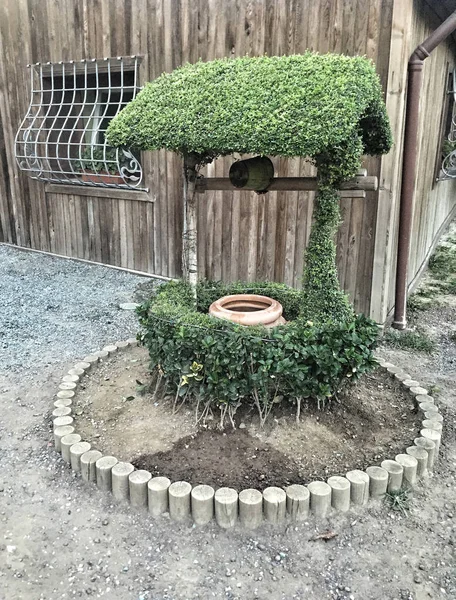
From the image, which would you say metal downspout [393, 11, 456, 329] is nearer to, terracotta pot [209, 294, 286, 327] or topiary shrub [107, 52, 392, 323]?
topiary shrub [107, 52, 392, 323]

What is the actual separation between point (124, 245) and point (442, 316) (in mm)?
3672

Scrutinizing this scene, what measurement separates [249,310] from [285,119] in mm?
1309

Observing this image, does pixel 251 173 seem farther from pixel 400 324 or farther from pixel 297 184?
pixel 400 324

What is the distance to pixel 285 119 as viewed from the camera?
8.23 ft

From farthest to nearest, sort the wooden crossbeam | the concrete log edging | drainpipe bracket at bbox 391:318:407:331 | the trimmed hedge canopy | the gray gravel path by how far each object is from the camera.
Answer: drainpipe bracket at bbox 391:318:407:331 → the gray gravel path → the wooden crossbeam → the trimmed hedge canopy → the concrete log edging

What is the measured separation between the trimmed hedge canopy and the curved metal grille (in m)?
2.78

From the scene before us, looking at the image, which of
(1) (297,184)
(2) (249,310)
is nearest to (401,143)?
(1) (297,184)

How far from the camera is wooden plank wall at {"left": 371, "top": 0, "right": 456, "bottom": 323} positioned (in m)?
4.03

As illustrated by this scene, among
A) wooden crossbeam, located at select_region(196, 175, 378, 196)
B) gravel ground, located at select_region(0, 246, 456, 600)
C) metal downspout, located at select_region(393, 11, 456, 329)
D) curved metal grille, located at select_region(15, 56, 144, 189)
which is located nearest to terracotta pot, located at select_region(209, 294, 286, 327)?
wooden crossbeam, located at select_region(196, 175, 378, 196)

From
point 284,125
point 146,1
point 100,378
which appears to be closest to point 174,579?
point 100,378

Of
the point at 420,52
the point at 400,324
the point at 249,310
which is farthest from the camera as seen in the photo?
the point at 400,324

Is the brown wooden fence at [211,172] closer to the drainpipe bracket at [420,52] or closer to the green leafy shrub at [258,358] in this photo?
the drainpipe bracket at [420,52]

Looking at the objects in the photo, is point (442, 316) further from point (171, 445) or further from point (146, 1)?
point (146, 1)

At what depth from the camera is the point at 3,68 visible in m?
6.87
